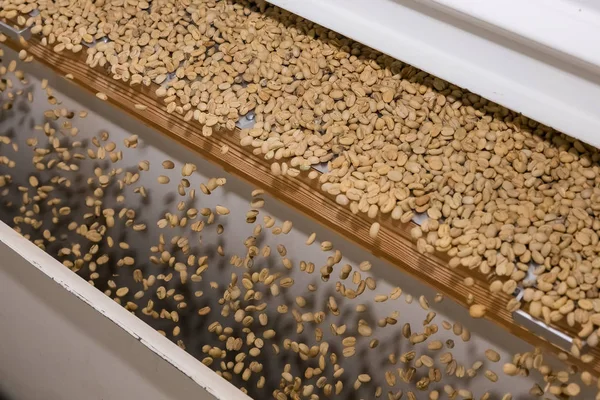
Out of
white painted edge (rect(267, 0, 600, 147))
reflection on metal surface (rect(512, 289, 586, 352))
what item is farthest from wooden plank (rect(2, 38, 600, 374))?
white painted edge (rect(267, 0, 600, 147))

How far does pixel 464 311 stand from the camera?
1.03 metres

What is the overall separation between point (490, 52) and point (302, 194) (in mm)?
337

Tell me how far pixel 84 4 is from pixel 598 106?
0.87 m

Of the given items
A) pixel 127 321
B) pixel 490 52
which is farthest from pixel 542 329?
pixel 127 321

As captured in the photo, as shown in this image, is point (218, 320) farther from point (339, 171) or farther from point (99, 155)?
point (339, 171)

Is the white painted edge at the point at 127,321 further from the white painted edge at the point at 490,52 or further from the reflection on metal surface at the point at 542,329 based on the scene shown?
the white painted edge at the point at 490,52

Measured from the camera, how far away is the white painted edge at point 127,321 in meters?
0.91

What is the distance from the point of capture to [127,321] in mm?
967

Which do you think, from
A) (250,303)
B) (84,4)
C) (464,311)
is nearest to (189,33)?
(84,4)

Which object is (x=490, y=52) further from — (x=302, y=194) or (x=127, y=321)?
(x=127, y=321)

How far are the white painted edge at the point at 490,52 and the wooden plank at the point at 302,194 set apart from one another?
0.23 m

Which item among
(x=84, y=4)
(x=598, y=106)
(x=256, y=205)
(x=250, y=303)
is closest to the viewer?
(x=598, y=106)

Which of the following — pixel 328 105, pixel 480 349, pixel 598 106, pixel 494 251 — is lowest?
pixel 480 349

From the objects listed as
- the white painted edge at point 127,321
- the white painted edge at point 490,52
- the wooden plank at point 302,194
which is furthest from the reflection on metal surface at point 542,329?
the white painted edge at point 127,321
